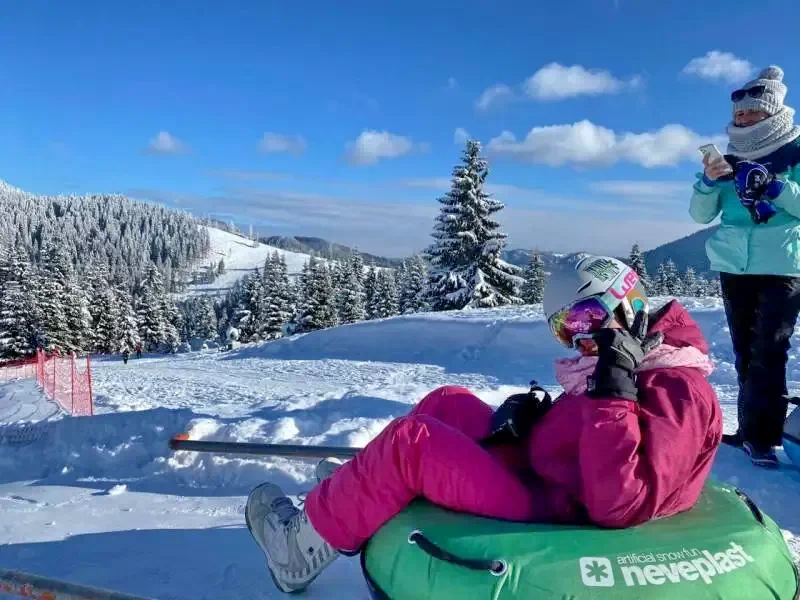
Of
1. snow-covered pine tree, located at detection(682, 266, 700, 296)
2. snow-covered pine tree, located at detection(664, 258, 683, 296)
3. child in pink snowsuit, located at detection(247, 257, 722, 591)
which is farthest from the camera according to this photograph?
snow-covered pine tree, located at detection(682, 266, 700, 296)

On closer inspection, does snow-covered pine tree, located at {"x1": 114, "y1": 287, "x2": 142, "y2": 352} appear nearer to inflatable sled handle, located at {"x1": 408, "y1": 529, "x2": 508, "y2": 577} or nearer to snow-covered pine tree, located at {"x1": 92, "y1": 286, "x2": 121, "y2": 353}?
snow-covered pine tree, located at {"x1": 92, "y1": 286, "x2": 121, "y2": 353}

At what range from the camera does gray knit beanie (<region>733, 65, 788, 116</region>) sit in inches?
152

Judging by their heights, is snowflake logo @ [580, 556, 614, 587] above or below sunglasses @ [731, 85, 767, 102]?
below

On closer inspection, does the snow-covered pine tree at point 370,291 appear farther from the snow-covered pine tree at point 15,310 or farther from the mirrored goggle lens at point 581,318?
the mirrored goggle lens at point 581,318

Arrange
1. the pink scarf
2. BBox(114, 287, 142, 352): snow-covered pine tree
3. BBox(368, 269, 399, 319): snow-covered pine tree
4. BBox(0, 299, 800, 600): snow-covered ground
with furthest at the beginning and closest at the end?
BBox(114, 287, 142, 352): snow-covered pine tree → BBox(368, 269, 399, 319): snow-covered pine tree → BBox(0, 299, 800, 600): snow-covered ground → the pink scarf

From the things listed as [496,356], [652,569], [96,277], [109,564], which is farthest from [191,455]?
[96,277]

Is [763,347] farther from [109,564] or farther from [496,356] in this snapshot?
[496,356]

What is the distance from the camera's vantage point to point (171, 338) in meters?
65.1

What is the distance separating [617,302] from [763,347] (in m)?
2.27

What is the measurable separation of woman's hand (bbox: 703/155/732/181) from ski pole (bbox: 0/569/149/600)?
3947 millimetres

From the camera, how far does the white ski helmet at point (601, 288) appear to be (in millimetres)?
2572

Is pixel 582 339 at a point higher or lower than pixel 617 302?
lower

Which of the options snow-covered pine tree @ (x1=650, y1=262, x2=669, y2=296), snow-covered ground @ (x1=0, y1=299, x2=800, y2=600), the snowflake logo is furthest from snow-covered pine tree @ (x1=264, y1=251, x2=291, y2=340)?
the snowflake logo

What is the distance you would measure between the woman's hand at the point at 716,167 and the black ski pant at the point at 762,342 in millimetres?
785
